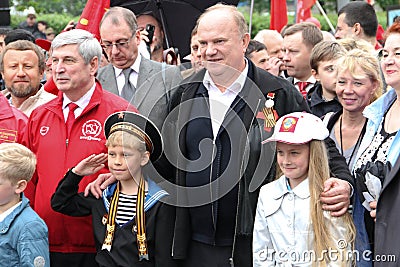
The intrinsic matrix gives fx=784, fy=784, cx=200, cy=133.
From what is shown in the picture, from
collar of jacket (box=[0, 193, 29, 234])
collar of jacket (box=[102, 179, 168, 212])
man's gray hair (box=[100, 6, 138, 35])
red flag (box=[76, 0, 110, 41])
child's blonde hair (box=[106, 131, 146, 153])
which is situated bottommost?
collar of jacket (box=[0, 193, 29, 234])

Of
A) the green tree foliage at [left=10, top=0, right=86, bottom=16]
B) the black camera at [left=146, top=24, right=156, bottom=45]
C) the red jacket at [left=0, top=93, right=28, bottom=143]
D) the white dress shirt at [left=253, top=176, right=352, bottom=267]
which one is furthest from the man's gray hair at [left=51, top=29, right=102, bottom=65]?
the green tree foliage at [left=10, top=0, right=86, bottom=16]

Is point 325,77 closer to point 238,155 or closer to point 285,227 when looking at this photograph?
point 238,155

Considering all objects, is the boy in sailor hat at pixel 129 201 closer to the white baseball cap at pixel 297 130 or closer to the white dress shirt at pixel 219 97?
the white dress shirt at pixel 219 97

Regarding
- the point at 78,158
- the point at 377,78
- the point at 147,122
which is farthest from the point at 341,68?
the point at 78,158

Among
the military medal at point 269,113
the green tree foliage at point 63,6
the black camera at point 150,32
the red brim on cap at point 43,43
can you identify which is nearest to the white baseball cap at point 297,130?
the military medal at point 269,113

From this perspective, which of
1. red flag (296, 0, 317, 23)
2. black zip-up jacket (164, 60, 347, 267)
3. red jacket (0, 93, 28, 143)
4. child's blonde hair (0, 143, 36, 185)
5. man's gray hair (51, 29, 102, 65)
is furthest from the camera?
red flag (296, 0, 317, 23)

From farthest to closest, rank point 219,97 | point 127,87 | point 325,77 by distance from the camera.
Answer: point 127,87 → point 325,77 → point 219,97

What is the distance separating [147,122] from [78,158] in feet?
2.19

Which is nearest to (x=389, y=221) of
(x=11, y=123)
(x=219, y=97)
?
(x=219, y=97)

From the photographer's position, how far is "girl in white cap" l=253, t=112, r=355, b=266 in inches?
181

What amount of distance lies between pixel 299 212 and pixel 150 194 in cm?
107

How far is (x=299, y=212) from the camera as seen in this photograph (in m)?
4.68

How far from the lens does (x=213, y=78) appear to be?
5059 mm

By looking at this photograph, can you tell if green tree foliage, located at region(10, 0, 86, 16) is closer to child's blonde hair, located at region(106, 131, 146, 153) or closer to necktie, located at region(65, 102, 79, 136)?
necktie, located at region(65, 102, 79, 136)
